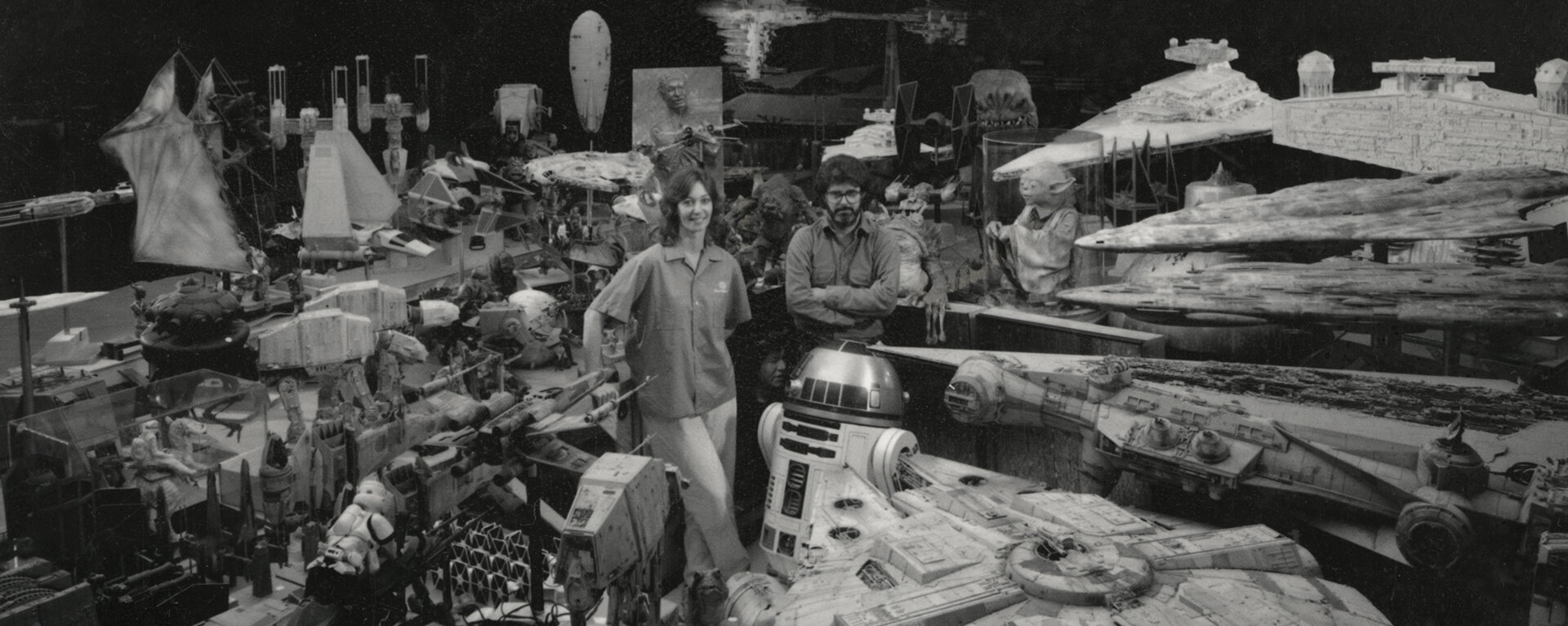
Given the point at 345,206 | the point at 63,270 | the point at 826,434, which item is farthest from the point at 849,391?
the point at 63,270

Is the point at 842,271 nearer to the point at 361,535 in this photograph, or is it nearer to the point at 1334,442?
the point at 1334,442

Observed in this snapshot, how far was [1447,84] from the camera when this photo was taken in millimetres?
4156

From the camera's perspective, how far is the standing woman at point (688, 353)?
4801mm

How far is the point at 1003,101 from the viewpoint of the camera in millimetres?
5766

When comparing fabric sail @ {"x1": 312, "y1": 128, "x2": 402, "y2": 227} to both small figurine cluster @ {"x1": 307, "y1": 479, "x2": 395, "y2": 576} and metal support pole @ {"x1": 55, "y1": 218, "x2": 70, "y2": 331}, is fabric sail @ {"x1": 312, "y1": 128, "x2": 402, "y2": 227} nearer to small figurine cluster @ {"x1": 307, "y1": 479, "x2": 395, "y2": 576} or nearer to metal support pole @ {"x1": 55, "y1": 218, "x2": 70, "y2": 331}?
metal support pole @ {"x1": 55, "y1": 218, "x2": 70, "y2": 331}

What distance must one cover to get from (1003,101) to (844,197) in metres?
1.22

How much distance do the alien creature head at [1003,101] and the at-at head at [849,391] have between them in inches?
68.1

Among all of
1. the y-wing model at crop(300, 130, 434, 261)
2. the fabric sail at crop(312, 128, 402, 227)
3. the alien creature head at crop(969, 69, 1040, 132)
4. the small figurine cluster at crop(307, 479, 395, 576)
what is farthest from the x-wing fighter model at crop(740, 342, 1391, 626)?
the fabric sail at crop(312, 128, 402, 227)

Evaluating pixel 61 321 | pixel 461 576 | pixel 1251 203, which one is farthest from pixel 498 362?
pixel 1251 203

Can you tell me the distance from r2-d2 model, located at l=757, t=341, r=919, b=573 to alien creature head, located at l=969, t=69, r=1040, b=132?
66.7 inches

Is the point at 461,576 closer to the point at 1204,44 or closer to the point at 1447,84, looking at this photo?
the point at 1204,44

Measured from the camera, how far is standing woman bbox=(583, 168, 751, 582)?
4801mm

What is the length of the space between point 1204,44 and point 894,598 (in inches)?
118

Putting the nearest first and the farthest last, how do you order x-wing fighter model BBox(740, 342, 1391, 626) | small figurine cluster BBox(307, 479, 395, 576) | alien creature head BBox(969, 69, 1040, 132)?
x-wing fighter model BBox(740, 342, 1391, 626), small figurine cluster BBox(307, 479, 395, 576), alien creature head BBox(969, 69, 1040, 132)
